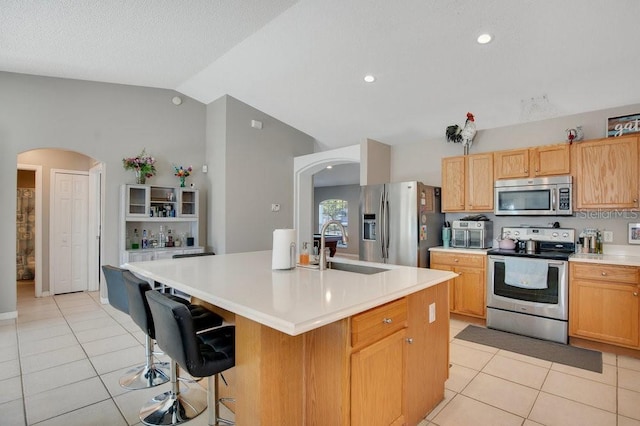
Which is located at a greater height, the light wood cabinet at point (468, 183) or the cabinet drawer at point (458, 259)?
the light wood cabinet at point (468, 183)

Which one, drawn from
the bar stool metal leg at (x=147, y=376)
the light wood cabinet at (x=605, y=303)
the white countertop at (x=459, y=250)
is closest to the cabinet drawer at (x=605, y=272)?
the light wood cabinet at (x=605, y=303)

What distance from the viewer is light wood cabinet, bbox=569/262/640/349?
3088 millimetres

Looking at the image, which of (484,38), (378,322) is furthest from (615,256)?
(378,322)

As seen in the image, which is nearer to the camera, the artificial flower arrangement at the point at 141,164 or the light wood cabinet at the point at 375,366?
the light wood cabinet at the point at 375,366

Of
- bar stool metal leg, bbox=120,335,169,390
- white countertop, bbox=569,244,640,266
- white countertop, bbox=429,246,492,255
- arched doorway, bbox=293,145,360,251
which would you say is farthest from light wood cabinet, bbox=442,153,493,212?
bar stool metal leg, bbox=120,335,169,390

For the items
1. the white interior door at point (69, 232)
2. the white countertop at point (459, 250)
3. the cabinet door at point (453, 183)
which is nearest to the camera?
the white countertop at point (459, 250)

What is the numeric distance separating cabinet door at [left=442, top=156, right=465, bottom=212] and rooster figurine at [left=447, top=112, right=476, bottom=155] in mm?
249

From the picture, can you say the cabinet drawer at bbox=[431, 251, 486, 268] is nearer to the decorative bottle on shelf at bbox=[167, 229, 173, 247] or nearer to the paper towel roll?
the paper towel roll

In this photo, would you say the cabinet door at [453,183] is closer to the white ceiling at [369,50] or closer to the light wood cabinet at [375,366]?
the white ceiling at [369,50]

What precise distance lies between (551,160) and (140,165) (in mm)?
5479

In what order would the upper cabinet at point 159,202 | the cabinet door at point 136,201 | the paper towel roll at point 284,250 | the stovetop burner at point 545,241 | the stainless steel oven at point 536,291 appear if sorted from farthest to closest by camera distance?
Result: 1. the upper cabinet at point 159,202
2. the cabinet door at point 136,201
3. the stovetop burner at point 545,241
4. the stainless steel oven at point 536,291
5. the paper towel roll at point 284,250

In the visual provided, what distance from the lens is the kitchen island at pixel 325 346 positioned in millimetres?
1519

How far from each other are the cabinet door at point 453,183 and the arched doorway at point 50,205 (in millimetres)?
5034

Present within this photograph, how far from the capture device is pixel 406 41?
343 cm
